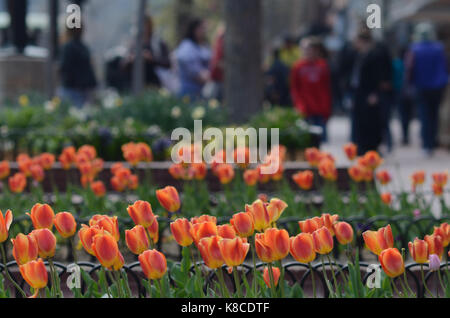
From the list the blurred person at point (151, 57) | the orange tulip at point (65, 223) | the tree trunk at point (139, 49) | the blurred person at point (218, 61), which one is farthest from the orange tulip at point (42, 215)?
the blurred person at point (151, 57)

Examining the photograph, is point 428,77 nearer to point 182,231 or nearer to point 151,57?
point 151,57

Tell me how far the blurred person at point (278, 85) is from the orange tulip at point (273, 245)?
13.5 m

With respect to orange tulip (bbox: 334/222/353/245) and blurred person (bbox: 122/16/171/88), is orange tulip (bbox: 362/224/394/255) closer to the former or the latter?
orange tulip (bbox: 334/222/353/245)

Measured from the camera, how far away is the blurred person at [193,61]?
1086 cm

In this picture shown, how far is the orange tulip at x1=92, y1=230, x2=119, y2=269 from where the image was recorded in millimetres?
1913

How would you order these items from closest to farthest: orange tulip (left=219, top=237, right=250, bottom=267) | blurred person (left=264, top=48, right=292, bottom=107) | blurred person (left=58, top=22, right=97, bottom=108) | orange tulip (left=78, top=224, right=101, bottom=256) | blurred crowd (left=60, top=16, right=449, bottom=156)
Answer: orange tulip (left=219, top=237, right=250, bottom=267), orange tulip (left=78, top=224, right=101, bottom=256), blurred crowd (left=60, top=16, right=449, bottom=156), blurred person (left=58, top=22, right=97, bottom=108), blurred person (left=264, top=48, right=292, bottom=107)

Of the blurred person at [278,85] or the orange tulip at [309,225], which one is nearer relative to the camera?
the orange tulip at [309,225]

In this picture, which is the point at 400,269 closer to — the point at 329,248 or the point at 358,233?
the point at 329,248

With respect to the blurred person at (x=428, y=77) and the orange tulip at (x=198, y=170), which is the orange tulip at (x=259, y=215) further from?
the blurred person at (x=428, y=77)

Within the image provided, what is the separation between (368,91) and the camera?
987 centimetres

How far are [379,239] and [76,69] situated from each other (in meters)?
9.08

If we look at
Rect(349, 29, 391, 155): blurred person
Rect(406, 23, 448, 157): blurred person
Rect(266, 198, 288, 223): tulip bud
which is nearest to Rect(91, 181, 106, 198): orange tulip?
Rect(266, 198, 288, 223): tulip bud

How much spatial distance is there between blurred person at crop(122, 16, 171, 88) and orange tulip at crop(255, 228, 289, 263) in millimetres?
9499
